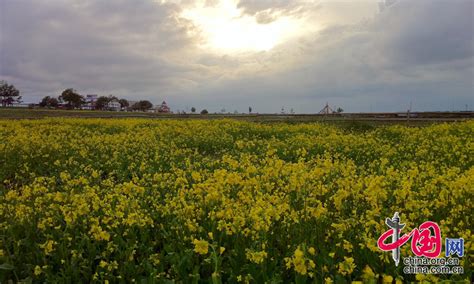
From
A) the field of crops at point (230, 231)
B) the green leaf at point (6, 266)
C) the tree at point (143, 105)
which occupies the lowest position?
the green leaf at point (6, 266)

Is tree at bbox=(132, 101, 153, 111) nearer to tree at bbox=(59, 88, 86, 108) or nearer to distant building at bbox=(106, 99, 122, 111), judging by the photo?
distant building at bbox=(106, 99, 122, 111)

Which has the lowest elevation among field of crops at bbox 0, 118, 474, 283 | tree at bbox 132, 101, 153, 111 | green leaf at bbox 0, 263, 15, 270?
green leaf at bbox 0, 263, 15, 270

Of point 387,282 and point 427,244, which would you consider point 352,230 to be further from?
point 387,282

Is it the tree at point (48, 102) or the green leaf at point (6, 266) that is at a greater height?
the tree at point (48, 102)

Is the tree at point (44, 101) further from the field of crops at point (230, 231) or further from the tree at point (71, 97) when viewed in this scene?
the field of crops at point (230, 231)

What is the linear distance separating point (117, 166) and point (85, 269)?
6164 mm

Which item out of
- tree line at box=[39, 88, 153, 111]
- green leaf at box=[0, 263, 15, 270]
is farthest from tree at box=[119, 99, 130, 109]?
green leaf at box=[0, 263, 15, 270]

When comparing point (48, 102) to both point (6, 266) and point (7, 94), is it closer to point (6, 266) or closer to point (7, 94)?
point (7, 94)

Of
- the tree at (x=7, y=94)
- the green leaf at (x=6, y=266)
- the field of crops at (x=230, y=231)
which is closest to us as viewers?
the field of crops at (x=230, y=231)

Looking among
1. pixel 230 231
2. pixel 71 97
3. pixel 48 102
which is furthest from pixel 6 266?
pixel 48 102

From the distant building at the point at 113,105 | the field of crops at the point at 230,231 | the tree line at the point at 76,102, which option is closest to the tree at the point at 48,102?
the tree line at the point at 76,102

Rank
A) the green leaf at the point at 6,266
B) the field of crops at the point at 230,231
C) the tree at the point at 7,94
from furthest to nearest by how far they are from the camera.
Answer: the tree at the point at 7,94, the green leaf at the point at 6,266, the field of crops at the point at 230,231

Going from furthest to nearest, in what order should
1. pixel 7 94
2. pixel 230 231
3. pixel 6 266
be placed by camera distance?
pixel 7 94 → pixel 230 231 → pixel 6 266

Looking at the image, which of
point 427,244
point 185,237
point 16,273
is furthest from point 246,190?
point 16,273
